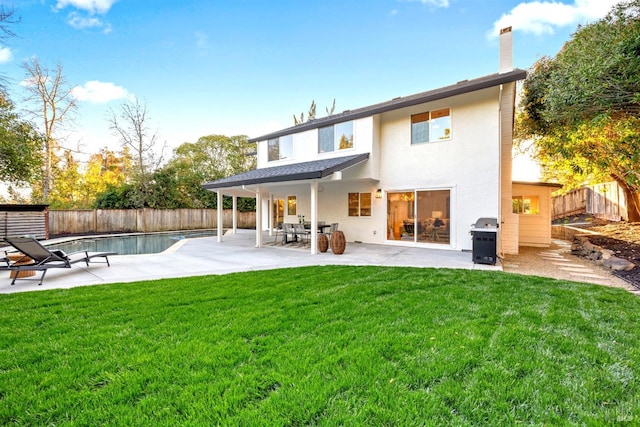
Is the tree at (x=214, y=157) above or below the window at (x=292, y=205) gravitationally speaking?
above

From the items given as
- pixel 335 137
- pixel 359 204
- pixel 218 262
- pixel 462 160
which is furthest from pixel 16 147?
pixel 462 160

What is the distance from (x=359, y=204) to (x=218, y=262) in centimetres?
677

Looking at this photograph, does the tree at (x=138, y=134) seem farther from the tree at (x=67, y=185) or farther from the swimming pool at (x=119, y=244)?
the swimming pool at (x=119, y=244)

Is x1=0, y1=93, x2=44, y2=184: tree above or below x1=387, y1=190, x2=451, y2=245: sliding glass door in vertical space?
above

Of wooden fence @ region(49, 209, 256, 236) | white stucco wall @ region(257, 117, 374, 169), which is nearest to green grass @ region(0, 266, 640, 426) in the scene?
white stucco wall @ region(257, 117, 374, 169)

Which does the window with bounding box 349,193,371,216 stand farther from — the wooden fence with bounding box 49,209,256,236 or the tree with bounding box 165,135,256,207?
the tree with bounding box 165,135,256,207

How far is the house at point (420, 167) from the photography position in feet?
31.4

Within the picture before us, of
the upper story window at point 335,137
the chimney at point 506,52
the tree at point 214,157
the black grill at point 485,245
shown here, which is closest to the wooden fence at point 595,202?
the chimney at point 506,52

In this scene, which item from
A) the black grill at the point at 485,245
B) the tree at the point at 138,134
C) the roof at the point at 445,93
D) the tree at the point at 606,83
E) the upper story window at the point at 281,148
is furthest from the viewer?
the tree at the point at 138,134

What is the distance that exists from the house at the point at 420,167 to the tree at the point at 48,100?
16.1 meters

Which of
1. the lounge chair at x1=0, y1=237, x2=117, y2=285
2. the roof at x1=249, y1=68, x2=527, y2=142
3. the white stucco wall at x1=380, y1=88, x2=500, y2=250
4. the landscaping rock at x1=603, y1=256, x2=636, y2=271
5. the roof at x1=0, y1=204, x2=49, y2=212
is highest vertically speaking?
the roof at x1=249, y1=68, x2=527, y2=142

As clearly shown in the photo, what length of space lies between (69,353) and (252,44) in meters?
15.0

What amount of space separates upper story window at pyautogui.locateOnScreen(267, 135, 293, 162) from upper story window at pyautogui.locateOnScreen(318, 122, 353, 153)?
1.98 m

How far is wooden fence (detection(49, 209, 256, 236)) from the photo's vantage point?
57.3ft
